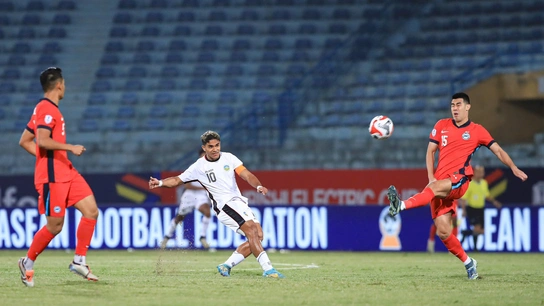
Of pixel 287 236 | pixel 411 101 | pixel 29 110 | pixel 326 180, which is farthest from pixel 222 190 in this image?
pixel 29 110

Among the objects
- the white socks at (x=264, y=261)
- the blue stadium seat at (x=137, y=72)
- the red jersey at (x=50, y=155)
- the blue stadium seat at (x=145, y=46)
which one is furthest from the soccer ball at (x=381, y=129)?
the blue stadium seat at (x=145, y=46)

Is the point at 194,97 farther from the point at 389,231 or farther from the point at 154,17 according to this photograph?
the point at 389,231

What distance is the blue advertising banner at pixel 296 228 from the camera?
1975cm

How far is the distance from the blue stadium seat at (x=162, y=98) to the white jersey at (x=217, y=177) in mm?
14555

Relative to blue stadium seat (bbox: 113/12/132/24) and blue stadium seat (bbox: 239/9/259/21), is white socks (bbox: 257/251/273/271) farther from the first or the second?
blue stadium seat (bbox: 113/12/132/24)

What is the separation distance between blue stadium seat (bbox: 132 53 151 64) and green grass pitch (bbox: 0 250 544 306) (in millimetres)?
13141

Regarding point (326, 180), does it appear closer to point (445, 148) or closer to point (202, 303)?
point (445, 148)

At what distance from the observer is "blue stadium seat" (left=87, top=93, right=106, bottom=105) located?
2689cm

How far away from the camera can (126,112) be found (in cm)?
2620

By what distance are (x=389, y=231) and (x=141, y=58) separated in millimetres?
11026

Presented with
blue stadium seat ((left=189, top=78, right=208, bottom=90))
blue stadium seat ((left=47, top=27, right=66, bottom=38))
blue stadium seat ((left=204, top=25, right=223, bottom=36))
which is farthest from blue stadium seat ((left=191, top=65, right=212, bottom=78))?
blue stadium seat ((left=47, top=27, right=66, bottom=38))

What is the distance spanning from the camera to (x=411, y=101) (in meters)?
24.7

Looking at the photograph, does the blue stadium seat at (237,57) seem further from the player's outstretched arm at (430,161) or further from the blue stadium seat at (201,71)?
the player's outstretched arm at (430,161)

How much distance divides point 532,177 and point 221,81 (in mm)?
9553
